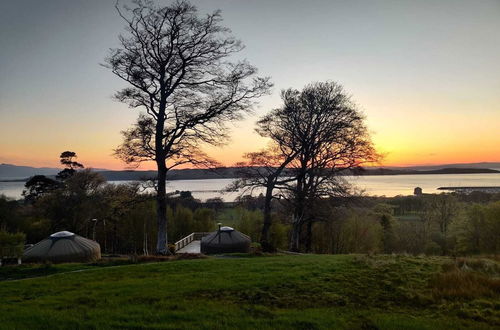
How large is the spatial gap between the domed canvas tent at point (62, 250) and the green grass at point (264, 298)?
1095cm

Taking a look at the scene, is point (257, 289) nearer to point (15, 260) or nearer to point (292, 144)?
point (292, 144)

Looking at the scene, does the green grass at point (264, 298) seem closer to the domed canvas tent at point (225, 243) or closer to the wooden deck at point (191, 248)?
the domed canvas tent at point (225, 243)

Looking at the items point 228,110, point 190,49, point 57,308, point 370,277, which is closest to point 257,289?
point 370,277

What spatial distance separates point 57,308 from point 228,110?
450 inches

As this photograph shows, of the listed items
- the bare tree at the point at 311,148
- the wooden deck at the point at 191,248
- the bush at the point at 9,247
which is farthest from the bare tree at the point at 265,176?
the bush at the point at 9,247

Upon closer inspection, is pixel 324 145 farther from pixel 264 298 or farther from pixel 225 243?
pixel 264 298

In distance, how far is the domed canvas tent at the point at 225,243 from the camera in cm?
2380

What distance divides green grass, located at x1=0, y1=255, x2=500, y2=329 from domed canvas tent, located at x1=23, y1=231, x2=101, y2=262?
1095 centimetres

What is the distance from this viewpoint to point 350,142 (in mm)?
20484

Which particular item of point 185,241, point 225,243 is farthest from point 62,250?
point 225,243

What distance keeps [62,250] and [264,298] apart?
17.3 metres

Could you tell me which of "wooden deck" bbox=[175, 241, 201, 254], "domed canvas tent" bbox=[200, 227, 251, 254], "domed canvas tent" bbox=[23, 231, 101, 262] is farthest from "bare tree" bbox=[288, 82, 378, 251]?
"domed canvas tent" bbox=[23, 231, 101, 262]

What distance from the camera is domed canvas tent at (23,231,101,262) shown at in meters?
19.5

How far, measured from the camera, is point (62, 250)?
65.3ft
